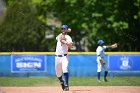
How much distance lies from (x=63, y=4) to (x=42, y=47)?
5138 millimetres

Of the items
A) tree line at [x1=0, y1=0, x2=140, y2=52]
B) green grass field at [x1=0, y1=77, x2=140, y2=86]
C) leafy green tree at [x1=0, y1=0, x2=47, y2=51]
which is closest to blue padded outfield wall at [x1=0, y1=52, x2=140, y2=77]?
green grass field at [x1=0, y1=77, x2=140, y2=86]

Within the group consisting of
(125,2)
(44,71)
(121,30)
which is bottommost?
(44,71)

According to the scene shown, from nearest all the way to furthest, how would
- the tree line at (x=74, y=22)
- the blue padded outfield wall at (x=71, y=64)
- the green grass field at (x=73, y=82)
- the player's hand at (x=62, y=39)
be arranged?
the player's hand at (x=62, y=39) < the green grass field at (x=73, y=82) < the blue padded outfield wall at (x=71, y=64) < the tree line at (x=74, y=22)

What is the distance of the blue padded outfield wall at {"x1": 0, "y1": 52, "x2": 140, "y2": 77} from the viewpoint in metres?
22.1

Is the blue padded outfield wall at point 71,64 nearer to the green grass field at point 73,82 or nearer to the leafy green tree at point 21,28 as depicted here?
the green grass field at point 73,82

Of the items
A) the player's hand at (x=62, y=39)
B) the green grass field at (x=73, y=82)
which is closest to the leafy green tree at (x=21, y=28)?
the green grass field at (x=73, y=82)

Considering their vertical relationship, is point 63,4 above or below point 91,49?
above

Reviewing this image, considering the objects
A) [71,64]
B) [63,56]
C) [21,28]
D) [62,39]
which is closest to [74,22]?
[21,28]

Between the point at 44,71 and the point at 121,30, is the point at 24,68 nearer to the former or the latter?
the point at 44,71

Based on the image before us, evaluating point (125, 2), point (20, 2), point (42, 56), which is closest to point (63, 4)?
point (20, 2)

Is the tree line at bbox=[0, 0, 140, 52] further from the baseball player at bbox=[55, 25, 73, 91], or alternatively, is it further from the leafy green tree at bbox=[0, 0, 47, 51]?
the baseball player at bbox=[55, 25, 73, 91]

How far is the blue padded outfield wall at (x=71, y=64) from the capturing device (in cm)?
2209

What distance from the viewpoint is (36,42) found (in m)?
40.8

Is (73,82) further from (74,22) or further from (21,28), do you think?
(21,28)
